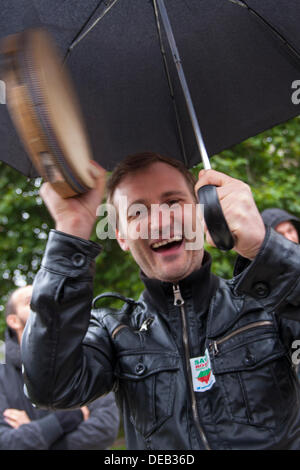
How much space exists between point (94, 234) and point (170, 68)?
3.38 metres

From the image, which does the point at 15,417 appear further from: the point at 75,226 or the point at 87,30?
the point at 87,30

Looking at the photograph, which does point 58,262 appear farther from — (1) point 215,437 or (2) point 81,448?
(2) point 81,448

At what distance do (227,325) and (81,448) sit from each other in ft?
6.25

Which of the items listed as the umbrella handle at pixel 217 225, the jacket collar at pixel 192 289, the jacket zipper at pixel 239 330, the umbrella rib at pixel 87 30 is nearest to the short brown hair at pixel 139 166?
the jacket collar at pixel 192 289

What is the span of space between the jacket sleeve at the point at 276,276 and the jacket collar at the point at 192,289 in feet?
1.36

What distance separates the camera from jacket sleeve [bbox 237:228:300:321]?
1430 millimetres

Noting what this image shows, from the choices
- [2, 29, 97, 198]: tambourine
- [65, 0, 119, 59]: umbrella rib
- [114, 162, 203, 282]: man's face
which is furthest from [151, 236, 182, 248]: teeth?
[65, 0, 119, 59]: umbrella rib

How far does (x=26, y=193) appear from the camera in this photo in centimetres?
607

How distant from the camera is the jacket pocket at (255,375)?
163cm

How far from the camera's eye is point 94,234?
5.47m

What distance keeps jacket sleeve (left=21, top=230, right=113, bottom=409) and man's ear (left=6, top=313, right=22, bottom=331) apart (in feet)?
6.84

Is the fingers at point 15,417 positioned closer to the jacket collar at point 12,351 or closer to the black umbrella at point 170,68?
the jacket collar at point 12,351

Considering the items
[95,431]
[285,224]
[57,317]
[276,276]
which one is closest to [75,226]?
[57,317]

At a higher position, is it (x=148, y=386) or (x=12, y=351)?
(x=148, y=386)
